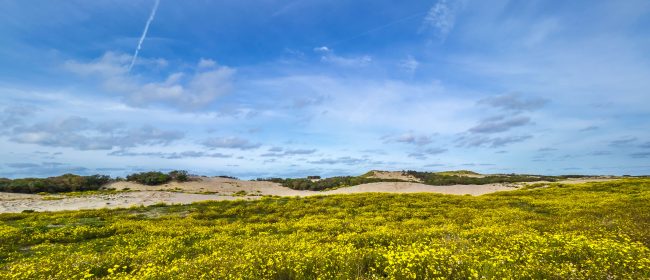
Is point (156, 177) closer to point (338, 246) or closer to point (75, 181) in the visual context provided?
point (75, 181)

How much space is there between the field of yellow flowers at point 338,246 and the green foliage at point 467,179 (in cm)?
4771

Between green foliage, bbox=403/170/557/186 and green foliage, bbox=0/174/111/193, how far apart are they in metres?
69.3

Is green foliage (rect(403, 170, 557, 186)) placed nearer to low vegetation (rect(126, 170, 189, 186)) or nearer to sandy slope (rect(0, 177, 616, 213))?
sandy slope (rect(0, 177, 616, 213))

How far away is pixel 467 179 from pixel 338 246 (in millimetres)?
81873

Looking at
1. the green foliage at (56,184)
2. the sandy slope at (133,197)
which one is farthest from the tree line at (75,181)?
the sandy slope at (133,197)

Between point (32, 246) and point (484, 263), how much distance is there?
77.6ft

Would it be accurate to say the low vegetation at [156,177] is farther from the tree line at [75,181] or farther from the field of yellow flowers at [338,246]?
the field of yellow flowers at [338,246]

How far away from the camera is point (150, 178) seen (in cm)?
7188

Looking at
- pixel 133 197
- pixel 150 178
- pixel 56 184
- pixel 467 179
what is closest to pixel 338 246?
pixel 133 197

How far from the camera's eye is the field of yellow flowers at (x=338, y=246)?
1072cm

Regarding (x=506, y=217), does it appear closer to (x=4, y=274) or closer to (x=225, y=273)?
(x=225, y=273)

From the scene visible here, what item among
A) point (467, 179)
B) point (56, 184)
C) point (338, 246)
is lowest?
point (338, 246)

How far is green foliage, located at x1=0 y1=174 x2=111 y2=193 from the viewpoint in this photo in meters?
61.3

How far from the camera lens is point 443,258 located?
35.9ft
